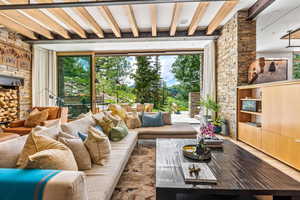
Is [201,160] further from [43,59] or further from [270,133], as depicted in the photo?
[43,59]

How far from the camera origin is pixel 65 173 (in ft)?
3.36

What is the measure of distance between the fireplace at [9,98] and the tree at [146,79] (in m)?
4.21

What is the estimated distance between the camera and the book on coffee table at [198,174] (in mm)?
1373

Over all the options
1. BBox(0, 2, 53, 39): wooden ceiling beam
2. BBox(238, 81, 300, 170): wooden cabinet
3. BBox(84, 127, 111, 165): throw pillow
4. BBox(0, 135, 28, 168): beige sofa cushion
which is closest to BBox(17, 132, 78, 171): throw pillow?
BBox(0, 135, 28, 168): beige sofa cushion

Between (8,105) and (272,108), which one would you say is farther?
(8,105)

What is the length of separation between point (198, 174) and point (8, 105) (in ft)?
18.4

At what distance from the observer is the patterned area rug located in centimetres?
194

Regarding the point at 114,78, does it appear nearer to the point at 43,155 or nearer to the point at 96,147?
the point at 96,147

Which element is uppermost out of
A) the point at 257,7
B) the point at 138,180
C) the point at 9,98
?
the point at 257,7

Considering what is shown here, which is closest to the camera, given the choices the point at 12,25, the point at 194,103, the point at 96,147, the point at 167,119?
the point at 96,147

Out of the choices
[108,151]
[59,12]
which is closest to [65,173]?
[108,151]

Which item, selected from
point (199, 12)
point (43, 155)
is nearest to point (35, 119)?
point (43, 155)

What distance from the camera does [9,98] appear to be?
16.8ft

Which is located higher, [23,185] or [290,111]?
[290,111]
